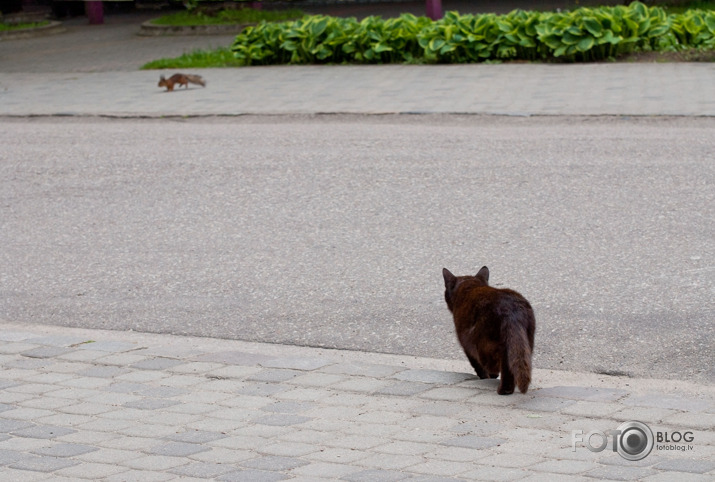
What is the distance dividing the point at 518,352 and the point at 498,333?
0.40 feet

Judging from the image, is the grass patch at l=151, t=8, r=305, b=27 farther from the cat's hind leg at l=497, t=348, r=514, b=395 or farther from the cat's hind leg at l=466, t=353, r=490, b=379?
the cat's hind leg at l=497, t=348, r=514, b=395

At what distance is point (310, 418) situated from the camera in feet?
14.4

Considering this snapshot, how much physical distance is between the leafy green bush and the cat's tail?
11.4 meters

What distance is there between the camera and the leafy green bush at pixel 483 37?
1517cm

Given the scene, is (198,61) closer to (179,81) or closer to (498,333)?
(179,81)

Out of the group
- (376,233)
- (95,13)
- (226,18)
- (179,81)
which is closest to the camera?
(376,233)

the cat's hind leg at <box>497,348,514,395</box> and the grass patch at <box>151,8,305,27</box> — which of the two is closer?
the cat's hind leg at <box>497,348,514,395</box>

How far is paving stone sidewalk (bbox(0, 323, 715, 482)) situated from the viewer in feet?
12.7

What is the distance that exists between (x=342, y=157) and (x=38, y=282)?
3582 millimetres

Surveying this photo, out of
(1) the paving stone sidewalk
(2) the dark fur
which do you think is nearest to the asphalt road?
(1) the paving stone sidewalk

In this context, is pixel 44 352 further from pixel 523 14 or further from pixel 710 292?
pixel 523 14

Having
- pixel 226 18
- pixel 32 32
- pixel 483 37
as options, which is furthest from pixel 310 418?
pixel 32 32

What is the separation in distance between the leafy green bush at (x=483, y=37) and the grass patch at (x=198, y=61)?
42cm

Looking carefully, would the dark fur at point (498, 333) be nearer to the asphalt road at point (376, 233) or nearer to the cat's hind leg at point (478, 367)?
the cat's hind leg at point (478, 367)
